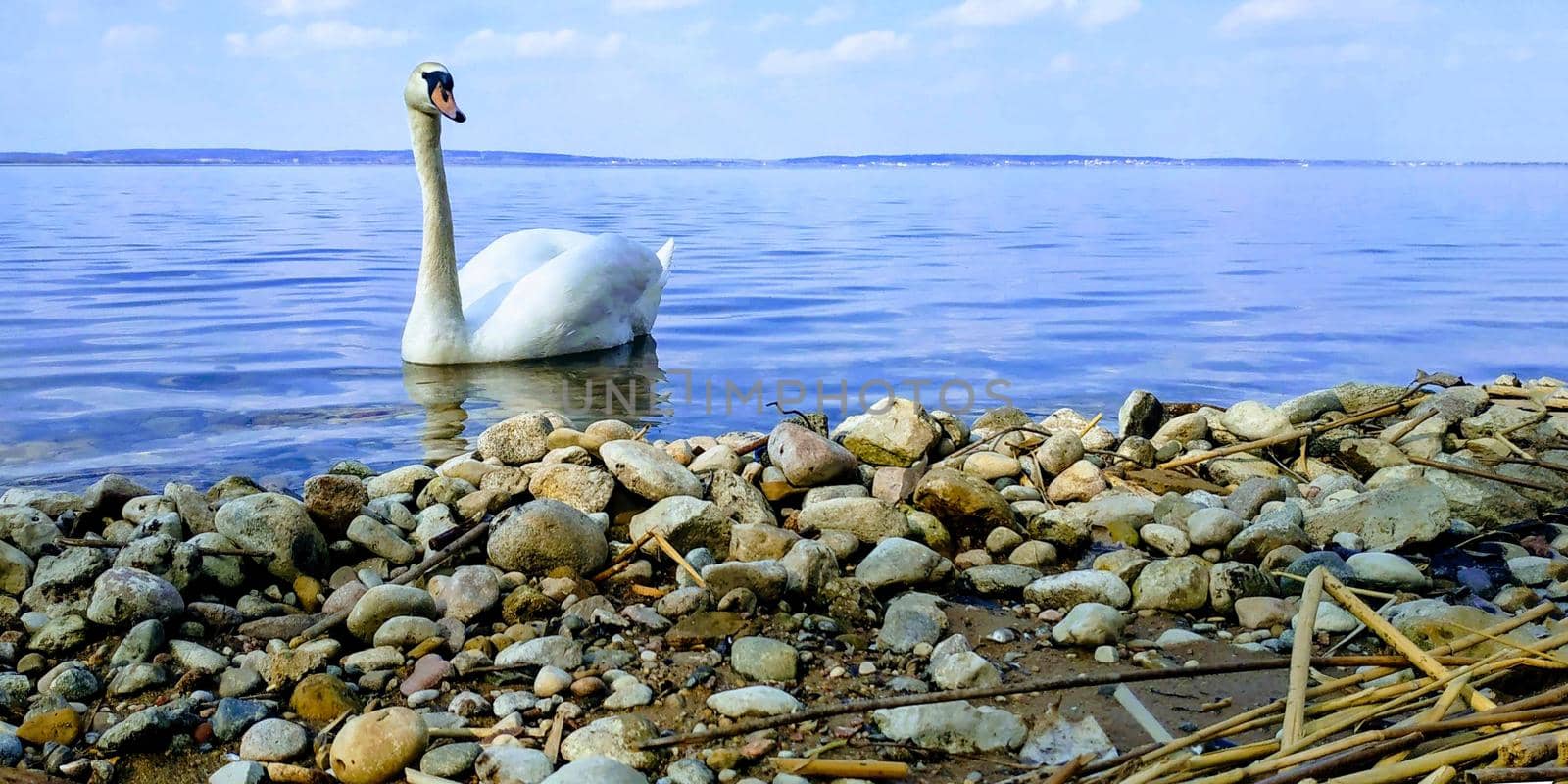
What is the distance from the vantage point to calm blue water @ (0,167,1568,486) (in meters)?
7.86

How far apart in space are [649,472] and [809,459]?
64cm

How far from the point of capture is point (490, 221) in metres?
26.5

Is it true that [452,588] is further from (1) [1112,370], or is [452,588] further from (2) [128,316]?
(2) [128,316]

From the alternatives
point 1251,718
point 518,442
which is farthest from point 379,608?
point 1251,718

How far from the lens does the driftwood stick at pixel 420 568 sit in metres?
3.66

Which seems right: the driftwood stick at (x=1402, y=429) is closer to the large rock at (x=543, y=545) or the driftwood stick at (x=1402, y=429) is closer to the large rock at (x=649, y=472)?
the large rock at (x=649, y=472)

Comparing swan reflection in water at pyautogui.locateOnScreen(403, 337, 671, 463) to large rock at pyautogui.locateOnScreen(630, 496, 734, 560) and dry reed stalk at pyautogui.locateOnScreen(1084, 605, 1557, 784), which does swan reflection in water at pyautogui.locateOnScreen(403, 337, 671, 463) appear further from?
dry reed stalk at pyautogui.locateOnScreen(1084, 605, 1557, 784)

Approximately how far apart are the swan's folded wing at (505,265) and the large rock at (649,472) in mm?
5072

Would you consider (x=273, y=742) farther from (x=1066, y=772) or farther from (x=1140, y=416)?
(x=1140, y=416)

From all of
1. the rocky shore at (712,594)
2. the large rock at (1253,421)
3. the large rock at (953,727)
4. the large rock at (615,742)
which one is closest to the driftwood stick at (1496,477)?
the rocky shore at (712,594)

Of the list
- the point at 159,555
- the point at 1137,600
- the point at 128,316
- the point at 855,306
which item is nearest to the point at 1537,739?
the point at 1137,600

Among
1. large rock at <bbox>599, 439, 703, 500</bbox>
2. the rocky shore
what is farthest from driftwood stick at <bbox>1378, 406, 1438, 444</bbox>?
large rock at <bbox>599, 439, 703, 500</bbox>

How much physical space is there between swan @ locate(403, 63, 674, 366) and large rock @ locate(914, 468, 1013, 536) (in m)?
5.19

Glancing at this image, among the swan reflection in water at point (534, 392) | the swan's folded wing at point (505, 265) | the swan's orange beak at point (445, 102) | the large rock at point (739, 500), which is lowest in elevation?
the swan reflection in water at point (534, 392)
